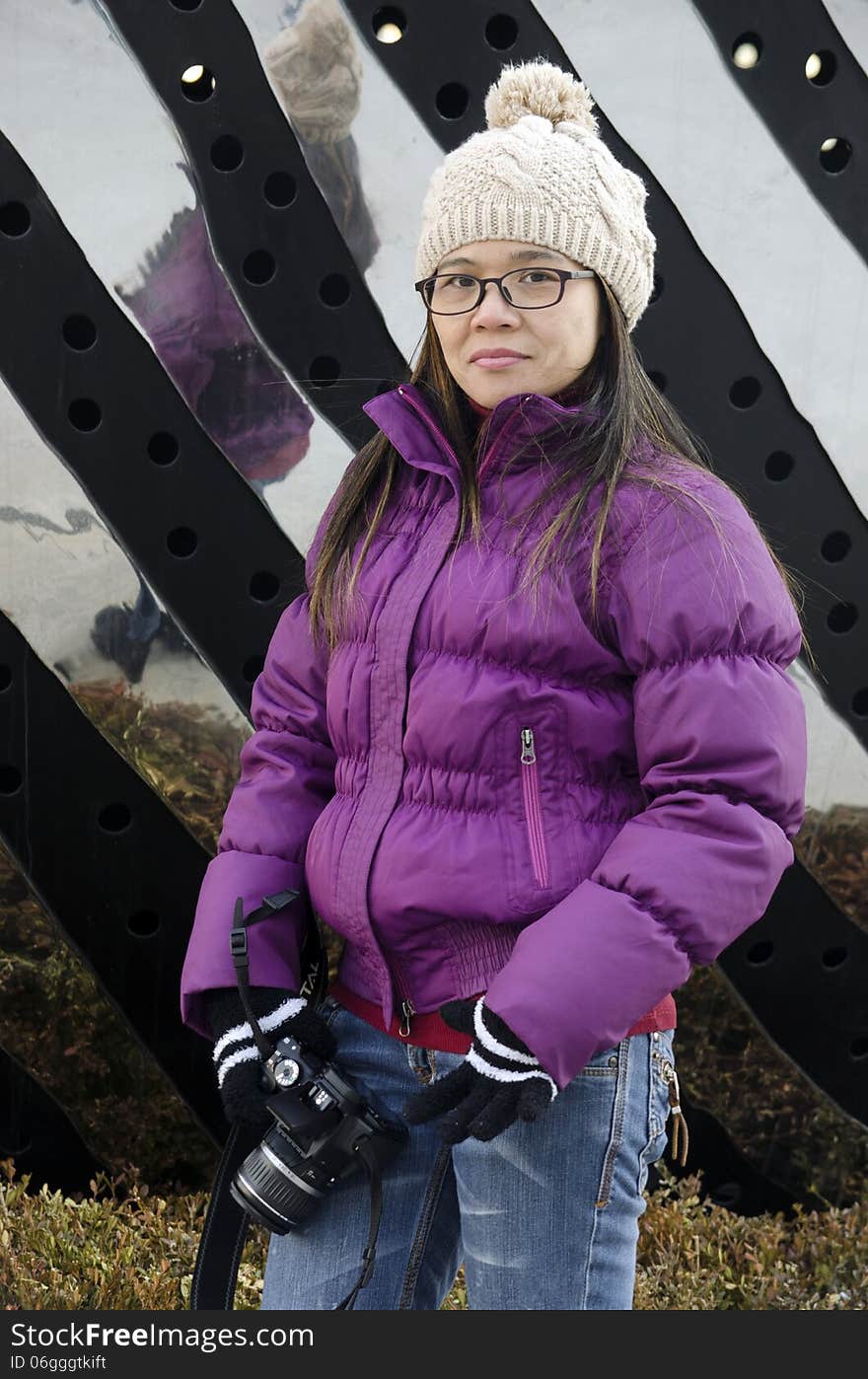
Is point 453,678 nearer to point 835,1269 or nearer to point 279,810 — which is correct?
point 279,810

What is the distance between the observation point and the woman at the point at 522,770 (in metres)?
1.57

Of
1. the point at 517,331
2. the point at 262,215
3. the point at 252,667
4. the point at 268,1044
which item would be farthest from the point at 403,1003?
the point at 262,215

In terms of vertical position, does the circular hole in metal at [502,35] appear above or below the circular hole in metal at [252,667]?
above

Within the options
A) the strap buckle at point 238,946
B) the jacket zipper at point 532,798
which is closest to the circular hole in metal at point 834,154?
the jacket zipper at point 532,798

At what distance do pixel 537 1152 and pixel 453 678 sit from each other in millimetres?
611

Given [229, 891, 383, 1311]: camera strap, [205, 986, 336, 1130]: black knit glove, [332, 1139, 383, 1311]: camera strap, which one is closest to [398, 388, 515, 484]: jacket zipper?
[229, 891, 383, 1311]: camera strap

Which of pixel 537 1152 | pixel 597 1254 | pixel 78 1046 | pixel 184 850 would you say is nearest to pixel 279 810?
pixel 537 1152

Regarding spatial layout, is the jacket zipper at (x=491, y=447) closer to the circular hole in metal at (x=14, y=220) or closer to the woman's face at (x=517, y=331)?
the woman's face at (x=517, y=331)

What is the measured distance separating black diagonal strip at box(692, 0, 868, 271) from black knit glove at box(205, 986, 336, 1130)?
207 centimetres

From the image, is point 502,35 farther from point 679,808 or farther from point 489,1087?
point 489,1087

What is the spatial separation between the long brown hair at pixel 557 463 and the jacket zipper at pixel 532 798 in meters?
0.18

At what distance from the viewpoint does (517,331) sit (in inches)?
70.6

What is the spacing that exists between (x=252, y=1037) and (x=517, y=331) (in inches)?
40.2

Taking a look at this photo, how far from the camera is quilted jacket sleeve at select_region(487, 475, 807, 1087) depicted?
1.54 m
